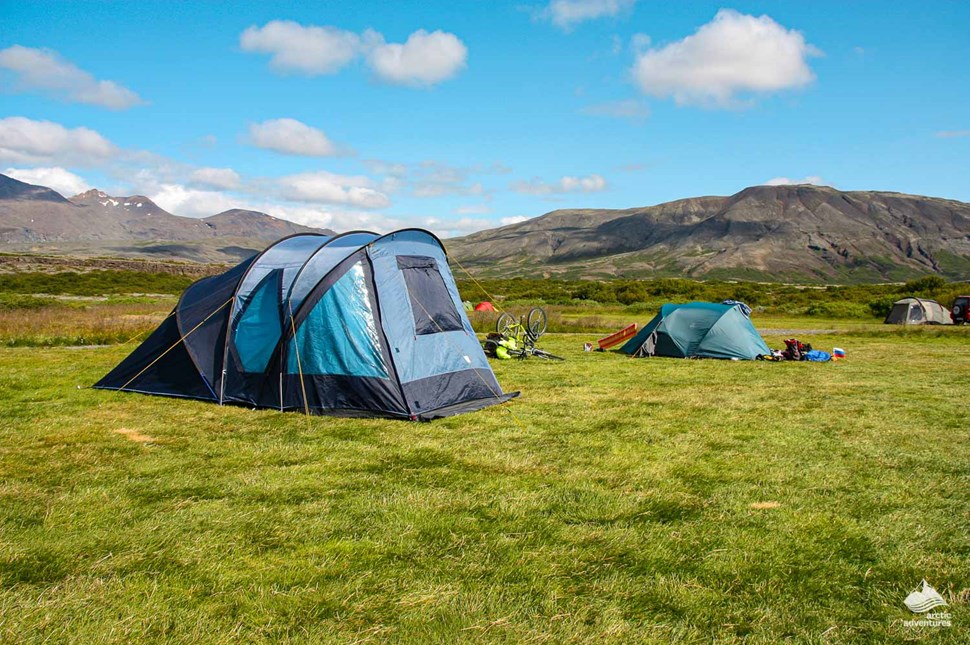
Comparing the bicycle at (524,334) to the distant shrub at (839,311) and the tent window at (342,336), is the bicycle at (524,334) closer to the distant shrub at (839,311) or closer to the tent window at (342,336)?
the tent window at (342,336)

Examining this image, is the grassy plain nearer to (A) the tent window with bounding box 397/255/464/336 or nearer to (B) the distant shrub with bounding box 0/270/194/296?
(A) the tent window with bounding box 397/255/464/336

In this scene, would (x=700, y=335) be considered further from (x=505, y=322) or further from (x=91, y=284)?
(x=91, y=284)

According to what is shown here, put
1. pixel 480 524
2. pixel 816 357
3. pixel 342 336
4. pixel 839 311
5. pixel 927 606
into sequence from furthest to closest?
pixel 839 311, pixel 816 357, pixel 342 336, pixel 480 524, pixel 927 606

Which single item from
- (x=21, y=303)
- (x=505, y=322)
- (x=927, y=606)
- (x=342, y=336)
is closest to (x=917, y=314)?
(x=505, y=322)

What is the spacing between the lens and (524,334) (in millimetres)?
18312

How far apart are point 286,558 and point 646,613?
2.49 meters

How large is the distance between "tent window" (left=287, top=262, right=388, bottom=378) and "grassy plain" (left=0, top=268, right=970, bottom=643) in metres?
0.89

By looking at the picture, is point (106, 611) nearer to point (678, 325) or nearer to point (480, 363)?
point (480, 363)

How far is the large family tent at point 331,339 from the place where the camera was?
377 inches

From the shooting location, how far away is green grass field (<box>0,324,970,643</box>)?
12.8 ft

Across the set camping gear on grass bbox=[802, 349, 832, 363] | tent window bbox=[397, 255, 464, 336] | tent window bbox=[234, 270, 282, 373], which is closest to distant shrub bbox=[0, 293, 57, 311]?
tent window bbox=[234, 270, 282, 373]

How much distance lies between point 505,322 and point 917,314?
93.0 feet

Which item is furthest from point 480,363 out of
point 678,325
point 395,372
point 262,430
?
point 678,325

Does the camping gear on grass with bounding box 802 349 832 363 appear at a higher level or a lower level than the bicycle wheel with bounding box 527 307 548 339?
lower
